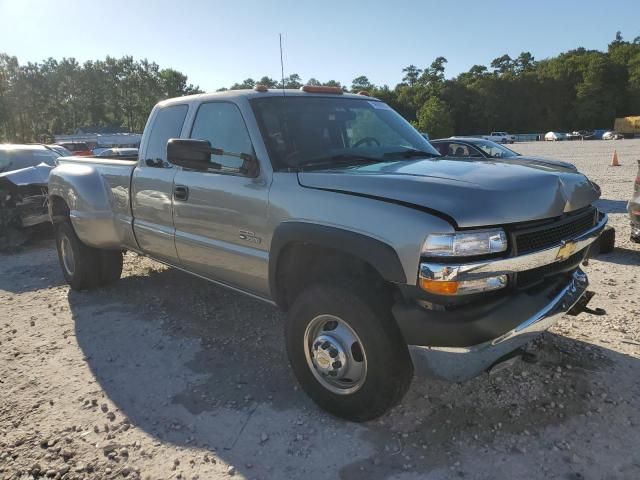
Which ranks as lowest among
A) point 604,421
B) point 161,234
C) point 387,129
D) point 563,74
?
point 604,421

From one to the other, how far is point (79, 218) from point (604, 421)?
16.1 ft

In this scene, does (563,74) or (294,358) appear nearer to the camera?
(294,358)

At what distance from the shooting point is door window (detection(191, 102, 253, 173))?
11.8ft

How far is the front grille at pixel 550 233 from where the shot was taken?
258 centimetres

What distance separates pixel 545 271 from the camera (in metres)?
2.79

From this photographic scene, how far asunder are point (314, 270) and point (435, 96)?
9658 cm

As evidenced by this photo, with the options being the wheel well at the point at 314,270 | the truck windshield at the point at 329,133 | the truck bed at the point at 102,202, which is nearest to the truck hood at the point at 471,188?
the truck windshield at the point at 329,133

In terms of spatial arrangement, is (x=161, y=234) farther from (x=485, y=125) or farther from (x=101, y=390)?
(x=485, y=125)

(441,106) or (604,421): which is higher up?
(441,106)

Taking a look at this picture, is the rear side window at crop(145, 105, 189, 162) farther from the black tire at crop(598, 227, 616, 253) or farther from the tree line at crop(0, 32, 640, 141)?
the tree line at crop(0, 32, 640, 141)

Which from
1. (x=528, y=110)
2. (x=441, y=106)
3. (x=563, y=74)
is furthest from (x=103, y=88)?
(x=563, y=74)

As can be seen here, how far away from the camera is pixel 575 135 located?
7712cm

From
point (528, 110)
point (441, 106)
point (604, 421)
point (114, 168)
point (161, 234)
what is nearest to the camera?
point (604, 421)

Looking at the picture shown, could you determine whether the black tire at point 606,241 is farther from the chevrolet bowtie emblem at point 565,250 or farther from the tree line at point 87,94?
the tree line at point 87,94
